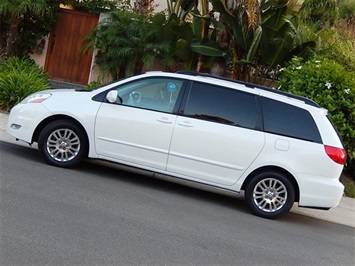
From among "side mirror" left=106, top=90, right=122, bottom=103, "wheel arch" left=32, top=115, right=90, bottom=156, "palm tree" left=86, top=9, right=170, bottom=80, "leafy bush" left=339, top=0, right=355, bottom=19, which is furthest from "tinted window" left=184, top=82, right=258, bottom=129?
"leafy bush" left=339, top=0, right=355, bottom=19

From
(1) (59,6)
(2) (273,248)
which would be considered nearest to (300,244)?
(2) (273,248)

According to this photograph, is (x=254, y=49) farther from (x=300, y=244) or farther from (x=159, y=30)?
(x=300, y=244)

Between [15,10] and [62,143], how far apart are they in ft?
22.5

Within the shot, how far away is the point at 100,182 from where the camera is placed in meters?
8.12

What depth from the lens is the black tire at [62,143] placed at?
838cm

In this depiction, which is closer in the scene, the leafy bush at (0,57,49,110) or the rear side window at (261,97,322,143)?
the rear side window at (261,97,322,143)

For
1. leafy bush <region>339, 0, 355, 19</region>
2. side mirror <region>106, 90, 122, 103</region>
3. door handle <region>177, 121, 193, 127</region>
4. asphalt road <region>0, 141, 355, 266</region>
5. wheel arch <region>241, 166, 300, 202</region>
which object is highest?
leafy bush <region>339, 0, 355, 19</region>

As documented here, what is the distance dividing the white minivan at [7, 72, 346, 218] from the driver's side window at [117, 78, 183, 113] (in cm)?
2

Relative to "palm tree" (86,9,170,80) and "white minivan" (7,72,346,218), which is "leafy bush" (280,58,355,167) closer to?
"white minivan" (7,72,346,218)

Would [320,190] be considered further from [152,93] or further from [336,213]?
[152,93]

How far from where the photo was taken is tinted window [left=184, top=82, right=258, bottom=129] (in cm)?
812

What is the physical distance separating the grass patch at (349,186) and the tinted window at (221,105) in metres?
3.77

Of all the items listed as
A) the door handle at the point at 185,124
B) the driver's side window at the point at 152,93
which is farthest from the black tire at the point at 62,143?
the door handle at the point at 185,124

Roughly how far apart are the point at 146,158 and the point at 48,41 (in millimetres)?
9353
